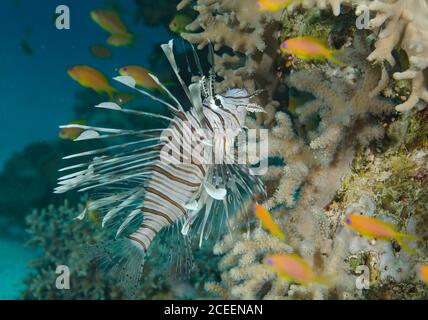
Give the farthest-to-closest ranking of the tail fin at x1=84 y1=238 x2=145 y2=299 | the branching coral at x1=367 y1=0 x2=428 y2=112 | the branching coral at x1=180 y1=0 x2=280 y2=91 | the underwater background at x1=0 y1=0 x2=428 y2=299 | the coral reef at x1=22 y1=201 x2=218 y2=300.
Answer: the coral reef at x1=22 y1=201 x2=218 y2=300, the branching coral at x1=180 y1=0 x2=280 y2=91, the tail fin at x1=84 y1=238 x2=145 y2=299, the underwater background at x1=0 y1=0 x2=428 y2=299, the branching coral at x1=367 y1=0 x2=428 y2=112

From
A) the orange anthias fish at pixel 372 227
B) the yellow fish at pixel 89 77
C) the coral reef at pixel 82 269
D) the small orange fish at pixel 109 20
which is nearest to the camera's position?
the orange anthias fish at pixel 372 227

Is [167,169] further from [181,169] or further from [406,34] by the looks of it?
[406,34]

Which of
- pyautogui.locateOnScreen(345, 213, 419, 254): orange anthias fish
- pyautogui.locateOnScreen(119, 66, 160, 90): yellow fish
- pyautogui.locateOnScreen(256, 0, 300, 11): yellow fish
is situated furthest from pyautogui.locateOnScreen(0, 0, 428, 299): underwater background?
pyautogui.locateOnScreen(119, 66, 160, 90): yellow fish

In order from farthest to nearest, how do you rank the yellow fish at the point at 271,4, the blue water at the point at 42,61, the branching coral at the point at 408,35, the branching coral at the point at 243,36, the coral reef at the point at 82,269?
the blue water at the point at 42,61
the coral reef at the point at 82,269
the branching coral at the point at 243,36
the yellow fish at the point at 271,4
the branching coral at the point at 408,35

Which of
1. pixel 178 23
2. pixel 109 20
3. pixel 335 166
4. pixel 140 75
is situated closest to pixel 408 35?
pixel 335 166

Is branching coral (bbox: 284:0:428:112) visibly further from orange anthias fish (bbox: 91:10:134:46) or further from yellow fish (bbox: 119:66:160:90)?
orange anthias fish (bbox: 91:10:134:46)

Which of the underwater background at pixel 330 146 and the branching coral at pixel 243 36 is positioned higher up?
the branching coral at pixel 243 36

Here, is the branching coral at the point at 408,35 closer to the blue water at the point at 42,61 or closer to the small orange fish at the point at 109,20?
the small orange fish at the point at 109,20

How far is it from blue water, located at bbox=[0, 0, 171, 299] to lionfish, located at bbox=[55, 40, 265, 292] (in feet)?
49.2

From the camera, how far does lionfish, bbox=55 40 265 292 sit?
200cm

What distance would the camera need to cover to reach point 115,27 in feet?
17.0

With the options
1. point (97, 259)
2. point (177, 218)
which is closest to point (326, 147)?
point (177, 218)

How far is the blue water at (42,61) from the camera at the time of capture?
1703 centimetres

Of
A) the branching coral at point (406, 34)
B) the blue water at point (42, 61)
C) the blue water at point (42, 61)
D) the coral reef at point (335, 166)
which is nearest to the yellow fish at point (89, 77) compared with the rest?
the coral reef at point (335, 166)
